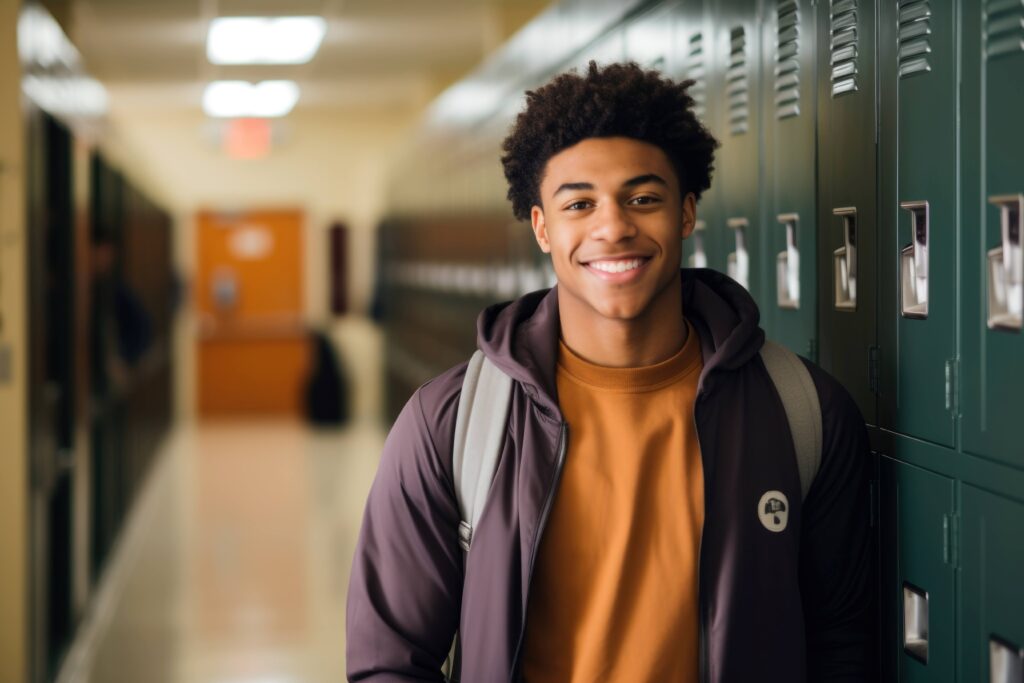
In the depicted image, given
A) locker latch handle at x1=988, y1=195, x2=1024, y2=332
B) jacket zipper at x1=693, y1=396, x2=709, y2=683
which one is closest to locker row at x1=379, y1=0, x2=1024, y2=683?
locker latch handle at x1=988, y1=195, x2=1024, y2=332

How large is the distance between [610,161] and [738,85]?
1.01m

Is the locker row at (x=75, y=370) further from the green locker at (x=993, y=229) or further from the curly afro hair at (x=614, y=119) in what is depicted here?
the green locker at (x=993, y=229)

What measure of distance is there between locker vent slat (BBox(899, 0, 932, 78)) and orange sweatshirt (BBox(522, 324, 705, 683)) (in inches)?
22.0

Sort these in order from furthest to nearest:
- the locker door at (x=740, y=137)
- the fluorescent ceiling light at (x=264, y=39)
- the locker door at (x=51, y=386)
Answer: the fluorescent ceiling light at (x=264, y=39)
the locker door at (x=51, y=386)
the locker door at (x=740, y=137)

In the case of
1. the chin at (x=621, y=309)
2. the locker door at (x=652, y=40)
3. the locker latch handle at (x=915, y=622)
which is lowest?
the locker latch handle at (x=915, y=622)

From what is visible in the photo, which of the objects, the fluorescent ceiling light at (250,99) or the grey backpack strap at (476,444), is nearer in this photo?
the grey backpack strap at (476,444)

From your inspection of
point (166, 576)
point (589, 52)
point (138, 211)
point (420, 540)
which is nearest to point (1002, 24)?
point (420, 540)

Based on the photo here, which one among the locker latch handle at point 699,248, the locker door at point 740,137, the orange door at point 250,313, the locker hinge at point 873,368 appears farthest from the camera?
the orange door at point 250,313

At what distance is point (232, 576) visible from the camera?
21.6 feet

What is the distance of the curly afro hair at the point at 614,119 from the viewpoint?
1.78 meters

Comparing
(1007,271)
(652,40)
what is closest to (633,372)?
(1007,271)

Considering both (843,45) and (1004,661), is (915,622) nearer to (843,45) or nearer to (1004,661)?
(1004,661)

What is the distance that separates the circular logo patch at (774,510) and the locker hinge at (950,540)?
0.79 feet

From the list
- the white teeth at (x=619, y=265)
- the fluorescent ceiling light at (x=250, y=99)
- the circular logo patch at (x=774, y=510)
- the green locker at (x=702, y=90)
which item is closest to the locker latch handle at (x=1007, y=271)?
the circular logo patch at (x=774, y=510)
